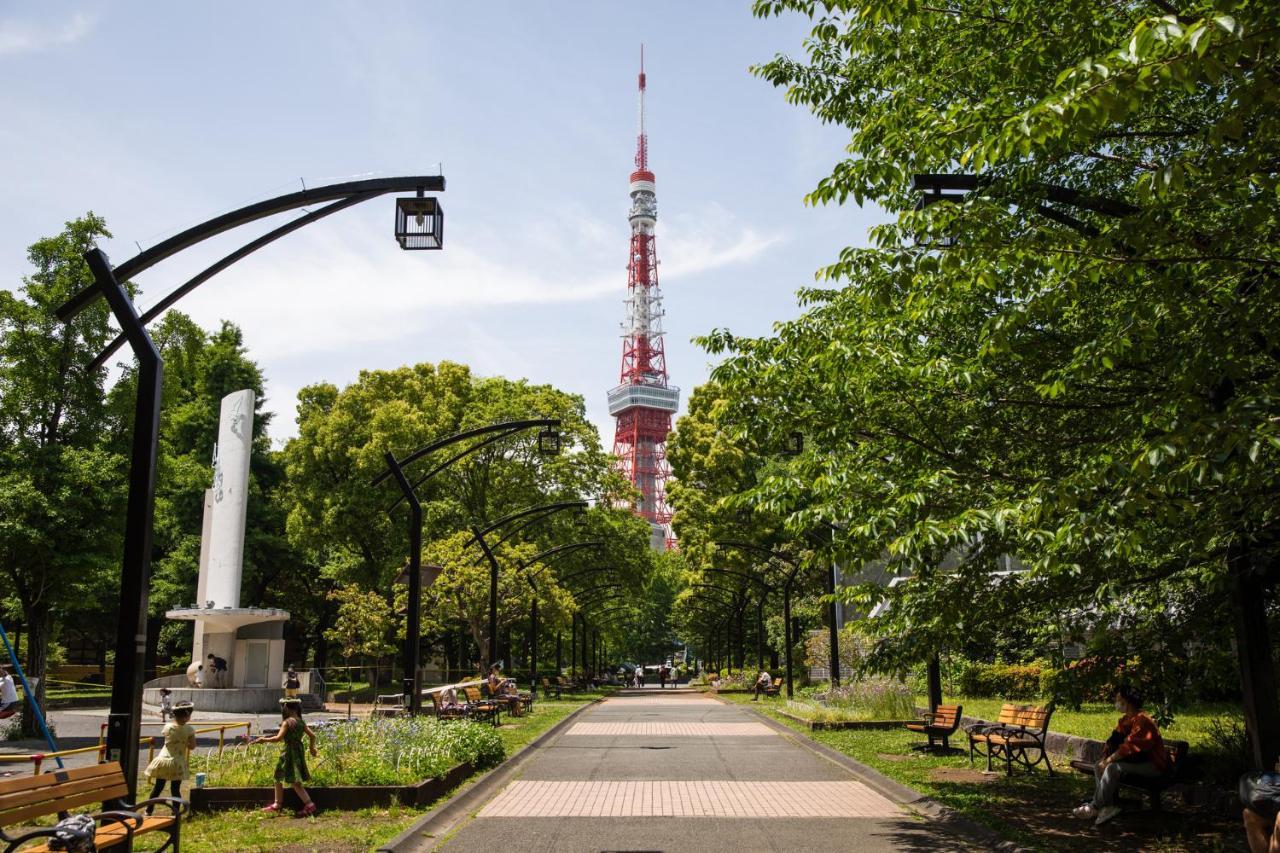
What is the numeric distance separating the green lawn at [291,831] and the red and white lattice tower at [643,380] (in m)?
121

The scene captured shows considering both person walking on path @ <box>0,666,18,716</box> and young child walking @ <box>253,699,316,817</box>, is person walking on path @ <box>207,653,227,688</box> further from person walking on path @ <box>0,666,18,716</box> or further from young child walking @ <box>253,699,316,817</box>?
young child walking @ <box>253,699,316,817</box>

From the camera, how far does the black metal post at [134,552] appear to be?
27.9 ft

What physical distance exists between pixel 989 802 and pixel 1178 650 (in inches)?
112

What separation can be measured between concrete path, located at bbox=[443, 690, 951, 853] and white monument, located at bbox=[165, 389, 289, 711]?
2055 centimetres

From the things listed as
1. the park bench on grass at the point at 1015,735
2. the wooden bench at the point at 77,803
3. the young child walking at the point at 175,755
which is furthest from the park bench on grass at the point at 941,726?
the wooden bench at the point at 77,803

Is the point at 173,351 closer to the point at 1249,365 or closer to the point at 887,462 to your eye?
the point at 887,462

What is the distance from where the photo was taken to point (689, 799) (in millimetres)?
12562

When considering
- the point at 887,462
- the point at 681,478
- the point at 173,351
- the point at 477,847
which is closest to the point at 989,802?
the point at 887,462

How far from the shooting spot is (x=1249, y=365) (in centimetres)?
769

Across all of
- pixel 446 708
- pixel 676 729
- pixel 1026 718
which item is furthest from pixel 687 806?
pixel 676 729

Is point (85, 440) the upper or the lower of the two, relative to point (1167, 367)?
upper

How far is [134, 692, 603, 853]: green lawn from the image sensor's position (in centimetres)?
905

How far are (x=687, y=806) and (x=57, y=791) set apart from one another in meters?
6.93

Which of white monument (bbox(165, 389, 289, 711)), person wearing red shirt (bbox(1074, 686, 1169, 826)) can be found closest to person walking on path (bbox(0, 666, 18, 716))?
person wearing red shirt (bbox(1074, 686, 1169, 826))
